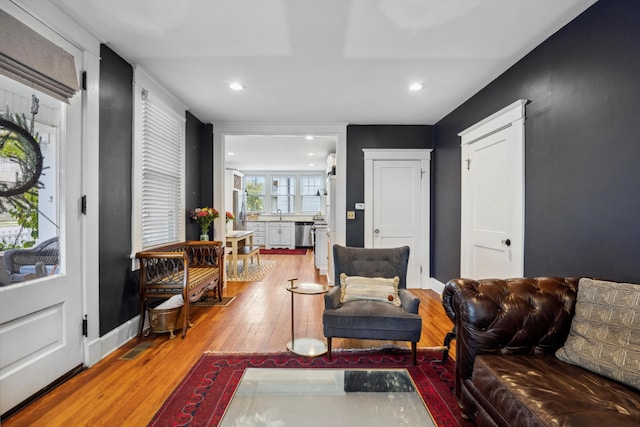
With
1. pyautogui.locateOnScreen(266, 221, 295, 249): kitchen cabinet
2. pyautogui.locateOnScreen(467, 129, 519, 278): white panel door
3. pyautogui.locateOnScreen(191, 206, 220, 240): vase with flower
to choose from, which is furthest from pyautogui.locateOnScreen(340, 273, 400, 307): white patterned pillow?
pyautogui.locateOnScreen(266, 221, 295, 249): kitchen cabinet

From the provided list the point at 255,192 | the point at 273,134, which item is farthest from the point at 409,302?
the point at 255,192

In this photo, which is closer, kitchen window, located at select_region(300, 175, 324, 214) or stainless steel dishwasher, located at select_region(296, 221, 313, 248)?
stainless steel dishwasher, located at select_region(296, 221, 313, 248)

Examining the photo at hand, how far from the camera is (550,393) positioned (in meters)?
1.26

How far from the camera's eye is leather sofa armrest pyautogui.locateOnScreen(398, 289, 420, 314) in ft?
7.78

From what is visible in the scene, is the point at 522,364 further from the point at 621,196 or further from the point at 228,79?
the point at 228,79

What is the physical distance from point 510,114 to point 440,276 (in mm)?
2447

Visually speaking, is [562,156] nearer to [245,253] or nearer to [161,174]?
[161,174]

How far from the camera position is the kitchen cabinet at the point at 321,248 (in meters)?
6.05

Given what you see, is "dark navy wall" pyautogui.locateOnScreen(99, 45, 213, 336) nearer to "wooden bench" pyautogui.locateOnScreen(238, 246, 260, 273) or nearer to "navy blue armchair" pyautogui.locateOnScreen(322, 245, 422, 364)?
"navy blue armchair" pyautogui.locateOnScreen(322, 245, 422, 364)

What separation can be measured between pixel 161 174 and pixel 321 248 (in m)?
3.47

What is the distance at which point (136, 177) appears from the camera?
113 inches

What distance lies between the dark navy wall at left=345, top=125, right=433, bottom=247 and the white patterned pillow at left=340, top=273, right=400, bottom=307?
6.60ft

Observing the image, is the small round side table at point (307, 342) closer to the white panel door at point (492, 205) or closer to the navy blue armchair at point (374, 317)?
the navy blue armchair at point (374, 317)

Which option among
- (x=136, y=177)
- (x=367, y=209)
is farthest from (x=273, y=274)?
(x=136, y=177)
